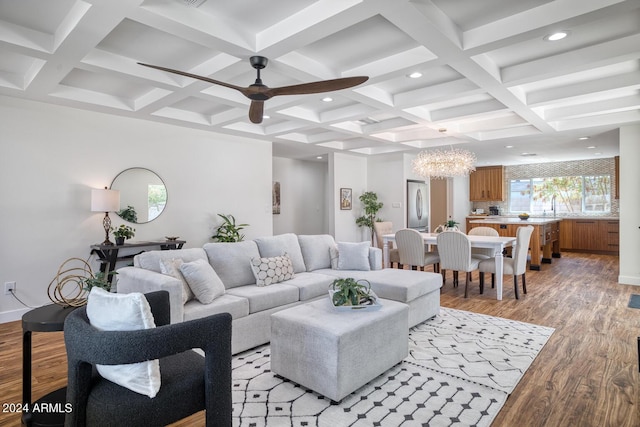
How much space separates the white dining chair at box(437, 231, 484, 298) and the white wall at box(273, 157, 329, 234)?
4775mm

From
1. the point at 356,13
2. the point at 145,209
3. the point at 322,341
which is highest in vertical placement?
the point at 356,13

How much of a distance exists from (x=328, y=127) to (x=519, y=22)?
314 centimetres

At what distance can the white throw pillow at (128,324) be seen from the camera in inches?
59.0

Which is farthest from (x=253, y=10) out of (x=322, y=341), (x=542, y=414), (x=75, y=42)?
(x=542, y=414)

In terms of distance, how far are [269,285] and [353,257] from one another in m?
Answer: 1.21

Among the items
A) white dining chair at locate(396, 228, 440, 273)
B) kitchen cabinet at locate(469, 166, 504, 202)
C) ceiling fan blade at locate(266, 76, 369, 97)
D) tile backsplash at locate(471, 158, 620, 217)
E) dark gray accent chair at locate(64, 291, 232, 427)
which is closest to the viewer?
dark gray accent chair at locate(64, 291, 232, 427)

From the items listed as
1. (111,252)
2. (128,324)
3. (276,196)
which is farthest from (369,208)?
(128,324)

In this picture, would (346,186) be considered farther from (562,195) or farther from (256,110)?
(562,195)

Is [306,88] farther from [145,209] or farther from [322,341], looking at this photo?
[145,209]

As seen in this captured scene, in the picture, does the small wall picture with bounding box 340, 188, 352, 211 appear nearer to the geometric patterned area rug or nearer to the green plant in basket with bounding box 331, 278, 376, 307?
the geometric patterned area rug

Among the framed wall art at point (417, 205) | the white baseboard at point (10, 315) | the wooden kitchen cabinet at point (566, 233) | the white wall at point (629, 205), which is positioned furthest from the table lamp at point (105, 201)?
the wooden kitchen cabinet at point (566, 233)

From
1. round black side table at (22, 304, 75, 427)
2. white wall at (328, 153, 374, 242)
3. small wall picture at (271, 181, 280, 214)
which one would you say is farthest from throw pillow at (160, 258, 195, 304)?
small wall picture at (271, 181, 280, 214)

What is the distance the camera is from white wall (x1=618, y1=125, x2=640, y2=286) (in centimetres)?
529

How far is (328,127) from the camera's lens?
5.32m
